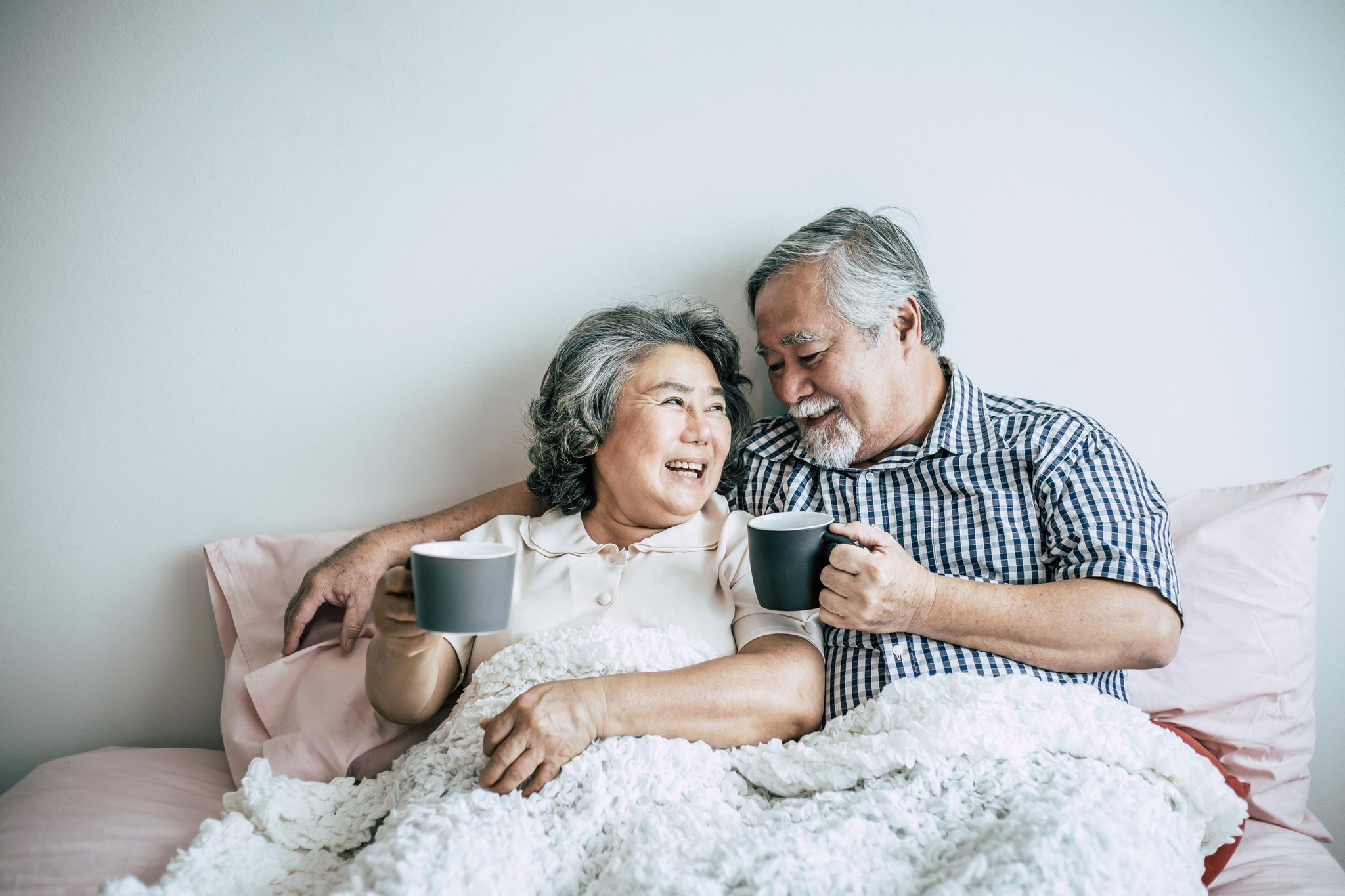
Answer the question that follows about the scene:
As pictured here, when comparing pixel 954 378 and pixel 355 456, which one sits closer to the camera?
pixel 954 378

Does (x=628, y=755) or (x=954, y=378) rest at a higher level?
(x=954, y=378)

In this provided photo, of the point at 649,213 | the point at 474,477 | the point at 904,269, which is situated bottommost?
the point at 474,477

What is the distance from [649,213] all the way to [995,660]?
123 cm

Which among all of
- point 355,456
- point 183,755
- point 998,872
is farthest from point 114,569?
point 998,872

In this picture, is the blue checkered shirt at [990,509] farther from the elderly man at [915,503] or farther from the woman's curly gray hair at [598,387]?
the woman's curly gray hair at [598,387]

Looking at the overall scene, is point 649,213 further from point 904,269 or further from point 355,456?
point 355,456

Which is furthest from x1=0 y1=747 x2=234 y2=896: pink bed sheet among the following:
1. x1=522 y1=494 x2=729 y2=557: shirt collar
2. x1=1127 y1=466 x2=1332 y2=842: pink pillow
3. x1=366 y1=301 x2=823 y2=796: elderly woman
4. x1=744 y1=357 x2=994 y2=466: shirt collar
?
x1=1127 y1=466 x2=1332 y2=842: pink pillow

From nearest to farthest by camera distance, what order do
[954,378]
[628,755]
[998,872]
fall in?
[998,872] < [628,755] < [954,378]

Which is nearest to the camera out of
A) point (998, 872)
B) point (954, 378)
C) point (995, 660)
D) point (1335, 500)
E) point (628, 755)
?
point (998, 872)

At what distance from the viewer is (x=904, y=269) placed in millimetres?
1614

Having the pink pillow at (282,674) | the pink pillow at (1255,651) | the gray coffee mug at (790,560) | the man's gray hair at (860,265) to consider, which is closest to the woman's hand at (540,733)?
the gray coffee mug at (790,560)

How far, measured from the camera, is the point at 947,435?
1524 millimetres

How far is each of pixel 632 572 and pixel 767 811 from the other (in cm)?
49

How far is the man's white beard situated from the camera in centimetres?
156
